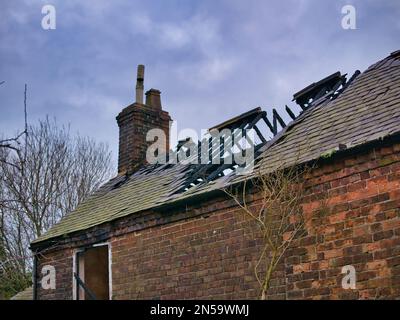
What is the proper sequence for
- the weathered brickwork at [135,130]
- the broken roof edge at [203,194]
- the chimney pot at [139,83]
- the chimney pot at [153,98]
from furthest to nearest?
1. the chimney pot at [153,98]
2. the chimney pot at [139,83]
3. the weathered brickwork at [135,130]
4. the broken roof edge at [203,194]

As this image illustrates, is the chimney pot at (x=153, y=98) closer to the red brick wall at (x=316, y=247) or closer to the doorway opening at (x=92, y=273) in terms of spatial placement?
the doorway opening at (x=92, y=273)

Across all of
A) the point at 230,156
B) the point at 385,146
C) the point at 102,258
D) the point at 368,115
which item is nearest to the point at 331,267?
the point at 385,146

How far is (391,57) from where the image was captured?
1137 centimetres

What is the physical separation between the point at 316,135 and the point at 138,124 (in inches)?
315

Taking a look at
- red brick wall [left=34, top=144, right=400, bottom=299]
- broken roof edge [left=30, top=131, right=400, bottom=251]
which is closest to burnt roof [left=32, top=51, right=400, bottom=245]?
broken roof edge [left=30, top=131, right=400, bottom=251]

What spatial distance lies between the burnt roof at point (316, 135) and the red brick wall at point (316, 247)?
1.32ft

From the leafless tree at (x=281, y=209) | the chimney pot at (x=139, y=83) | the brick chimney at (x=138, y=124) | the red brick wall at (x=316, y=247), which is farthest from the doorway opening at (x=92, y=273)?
the leafless tree at (x=281, y=209)

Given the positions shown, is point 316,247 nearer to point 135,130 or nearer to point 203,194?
point 203,194

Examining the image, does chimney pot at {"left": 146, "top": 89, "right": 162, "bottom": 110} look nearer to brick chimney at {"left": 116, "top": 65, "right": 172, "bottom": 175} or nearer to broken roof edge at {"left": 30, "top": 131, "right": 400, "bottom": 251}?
brick chimney at {"left": 116, "top": 65, "right": 172, "bottom": 175}

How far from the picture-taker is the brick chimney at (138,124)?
654 inches

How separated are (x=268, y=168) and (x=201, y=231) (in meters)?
1.83

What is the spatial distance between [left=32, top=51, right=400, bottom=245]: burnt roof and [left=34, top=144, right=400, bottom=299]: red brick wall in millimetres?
402

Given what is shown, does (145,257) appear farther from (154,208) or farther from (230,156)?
(230,156)
